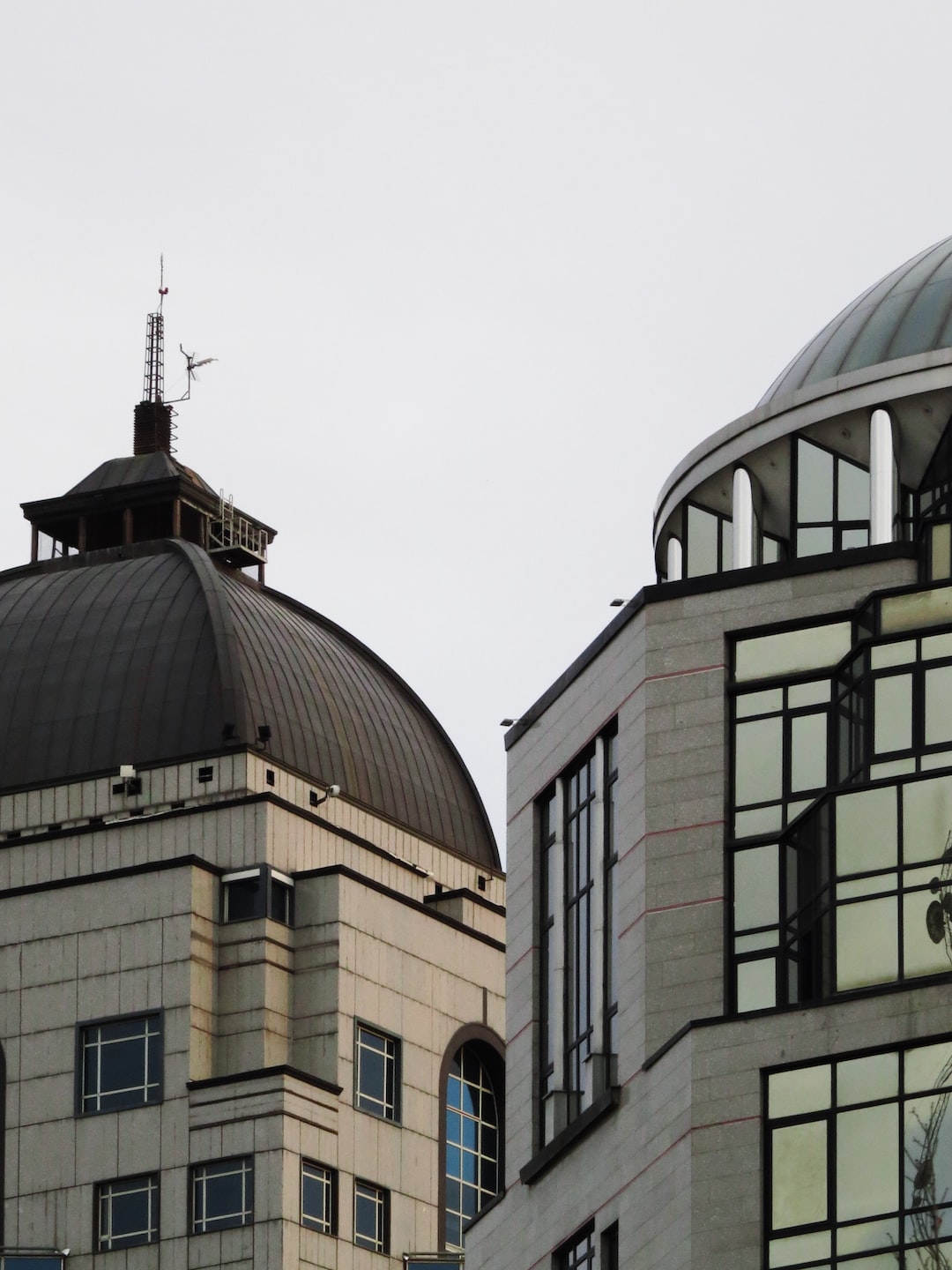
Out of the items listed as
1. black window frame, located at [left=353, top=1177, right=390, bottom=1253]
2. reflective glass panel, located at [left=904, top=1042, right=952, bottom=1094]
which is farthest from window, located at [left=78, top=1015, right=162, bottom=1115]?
reflective glass panel, located at [left=904, top=1042, right=952, bottom=1094]

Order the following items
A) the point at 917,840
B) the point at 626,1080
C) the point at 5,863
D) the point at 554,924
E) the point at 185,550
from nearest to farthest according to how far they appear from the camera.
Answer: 1. the point at 917,840
2. the point at 626,1080
3. the point at 554,924
4. the point at 5,863
5. the point at 185,550

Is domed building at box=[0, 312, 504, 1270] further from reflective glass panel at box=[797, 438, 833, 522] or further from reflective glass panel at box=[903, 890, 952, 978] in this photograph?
reflective glass panel at box=[903, 890, 952, 978]

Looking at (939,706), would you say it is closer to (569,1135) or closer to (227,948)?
(569,1135)

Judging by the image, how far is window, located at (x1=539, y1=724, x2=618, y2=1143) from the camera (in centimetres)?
7038

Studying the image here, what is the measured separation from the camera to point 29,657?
112500 millimetres

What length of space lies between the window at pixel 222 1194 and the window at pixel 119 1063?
9.81 ft

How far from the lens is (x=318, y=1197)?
9962 cm

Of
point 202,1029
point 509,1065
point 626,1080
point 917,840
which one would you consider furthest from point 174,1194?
point 917,840

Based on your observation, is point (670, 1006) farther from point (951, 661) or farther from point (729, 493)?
point (729, 493)

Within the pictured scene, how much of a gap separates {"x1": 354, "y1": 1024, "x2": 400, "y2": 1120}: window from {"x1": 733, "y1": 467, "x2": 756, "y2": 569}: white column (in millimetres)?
31696

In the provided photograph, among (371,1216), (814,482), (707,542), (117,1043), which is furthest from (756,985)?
(117,1043)

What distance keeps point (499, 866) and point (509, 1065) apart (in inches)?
1684

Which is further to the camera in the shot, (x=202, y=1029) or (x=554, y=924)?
(x=202, y=1029)

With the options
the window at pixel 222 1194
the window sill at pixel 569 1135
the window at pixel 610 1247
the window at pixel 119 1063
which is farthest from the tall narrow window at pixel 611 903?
the window at pixel 119 1063
